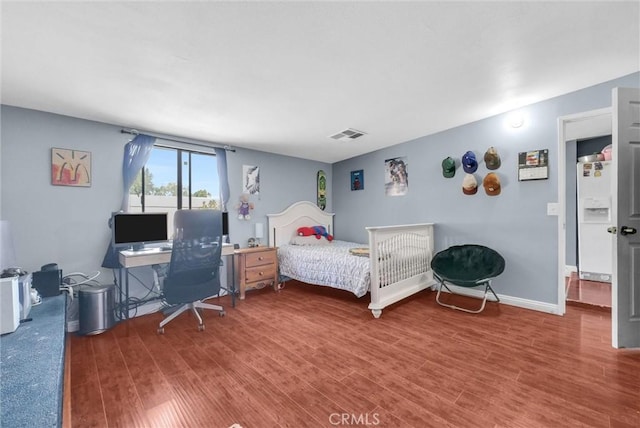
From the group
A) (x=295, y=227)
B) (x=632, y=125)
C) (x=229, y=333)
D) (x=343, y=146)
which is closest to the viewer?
(x=632, y=125)

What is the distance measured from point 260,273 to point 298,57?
2746mm

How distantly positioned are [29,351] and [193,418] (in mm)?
939

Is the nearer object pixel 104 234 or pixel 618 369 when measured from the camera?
pixel 618 369

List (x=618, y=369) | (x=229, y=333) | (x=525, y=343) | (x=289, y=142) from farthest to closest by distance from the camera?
1. (x=289, y=142)
2. (x=229, y=333)
3. (x=525, y=343)
4. (x=618, y=369)

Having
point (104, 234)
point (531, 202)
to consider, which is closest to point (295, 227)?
point (104, 234)

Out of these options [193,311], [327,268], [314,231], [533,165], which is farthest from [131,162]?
[533,165]

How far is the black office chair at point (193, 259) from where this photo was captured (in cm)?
246

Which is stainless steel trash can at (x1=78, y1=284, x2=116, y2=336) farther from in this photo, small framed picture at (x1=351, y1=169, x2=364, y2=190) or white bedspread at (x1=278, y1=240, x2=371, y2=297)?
small framed picture at (x1=351, y1=169, x2=364, y2=190)

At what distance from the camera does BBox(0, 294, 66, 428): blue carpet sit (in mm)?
935

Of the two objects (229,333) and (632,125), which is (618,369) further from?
(229,333)

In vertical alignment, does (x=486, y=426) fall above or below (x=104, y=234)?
below

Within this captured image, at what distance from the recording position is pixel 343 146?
4.21m

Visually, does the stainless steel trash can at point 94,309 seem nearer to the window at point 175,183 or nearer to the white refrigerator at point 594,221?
the window at point 175,183

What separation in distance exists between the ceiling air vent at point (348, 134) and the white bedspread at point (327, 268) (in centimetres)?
163
